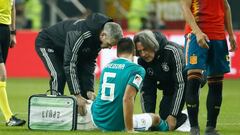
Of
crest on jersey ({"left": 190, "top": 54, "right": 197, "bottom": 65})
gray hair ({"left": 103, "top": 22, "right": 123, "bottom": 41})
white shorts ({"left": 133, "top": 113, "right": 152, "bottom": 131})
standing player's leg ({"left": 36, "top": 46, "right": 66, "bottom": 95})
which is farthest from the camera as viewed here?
standing player's leg ({"left": 36, "top": 46, "right": 66, "bottom": 95})

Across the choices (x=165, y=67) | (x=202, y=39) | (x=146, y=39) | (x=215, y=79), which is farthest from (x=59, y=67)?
(x=202, y=39)

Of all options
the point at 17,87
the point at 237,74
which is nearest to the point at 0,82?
the point at 17,87

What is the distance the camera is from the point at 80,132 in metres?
11.2

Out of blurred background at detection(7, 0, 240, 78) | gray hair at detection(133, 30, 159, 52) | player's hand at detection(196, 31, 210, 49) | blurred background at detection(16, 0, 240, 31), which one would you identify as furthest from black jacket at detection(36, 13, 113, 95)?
blurred background at detection(16, 0, 240, 31)

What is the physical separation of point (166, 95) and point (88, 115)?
4.58 feet

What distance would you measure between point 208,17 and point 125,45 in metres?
1.08

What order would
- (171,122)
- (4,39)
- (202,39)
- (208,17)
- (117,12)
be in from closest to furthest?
(202,39)
(208,17)
(171,122)
(4,39)
(117,12)

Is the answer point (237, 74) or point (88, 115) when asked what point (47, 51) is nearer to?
point (88, 115)

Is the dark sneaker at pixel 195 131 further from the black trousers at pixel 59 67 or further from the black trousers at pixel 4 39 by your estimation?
the black trousers at pixel 4 39

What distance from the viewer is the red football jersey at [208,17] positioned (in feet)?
34.5

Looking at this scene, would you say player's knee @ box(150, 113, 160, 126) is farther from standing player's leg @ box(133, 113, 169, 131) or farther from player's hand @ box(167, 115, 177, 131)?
player's hand @ box(167, 115, 177, 131)

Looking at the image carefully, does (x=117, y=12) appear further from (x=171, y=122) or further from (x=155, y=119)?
(x=155, y=119)

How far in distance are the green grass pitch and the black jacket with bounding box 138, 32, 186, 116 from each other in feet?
1.99

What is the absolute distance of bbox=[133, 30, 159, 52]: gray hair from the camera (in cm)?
1136
